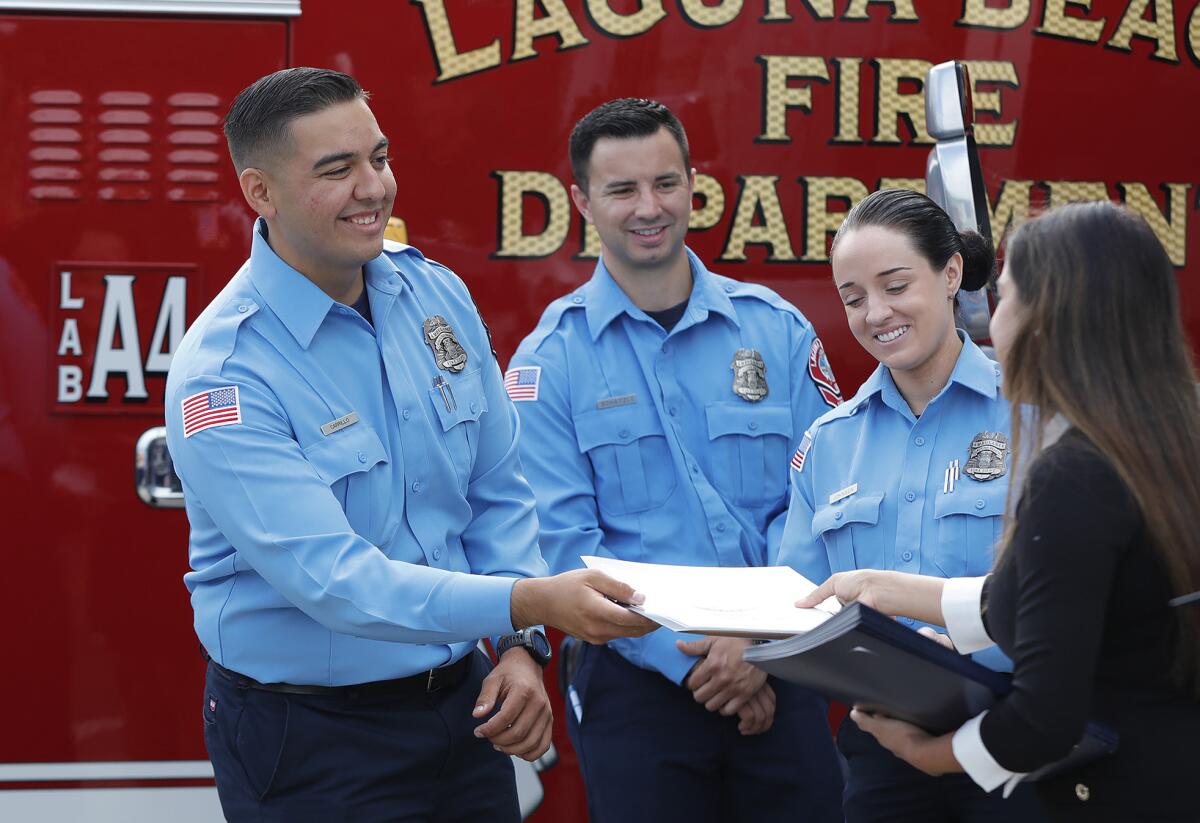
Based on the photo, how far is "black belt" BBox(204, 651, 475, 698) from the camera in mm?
1938

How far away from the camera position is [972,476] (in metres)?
2.11

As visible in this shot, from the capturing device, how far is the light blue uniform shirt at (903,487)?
2.10 metres

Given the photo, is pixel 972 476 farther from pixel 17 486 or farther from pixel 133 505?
pixel 17 486

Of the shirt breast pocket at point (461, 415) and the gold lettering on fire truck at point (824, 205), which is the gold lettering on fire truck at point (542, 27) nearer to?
the gold lettering on fire truck at point (824, 205)

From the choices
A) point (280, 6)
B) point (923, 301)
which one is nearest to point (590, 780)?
point (923, 301)

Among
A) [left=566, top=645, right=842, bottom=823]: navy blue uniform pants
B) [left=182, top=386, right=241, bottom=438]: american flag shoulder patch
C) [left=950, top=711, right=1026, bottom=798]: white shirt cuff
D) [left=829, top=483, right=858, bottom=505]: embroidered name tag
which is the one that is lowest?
[left=566, top=645, right=842, bottom=823]: navy blue uniform pants

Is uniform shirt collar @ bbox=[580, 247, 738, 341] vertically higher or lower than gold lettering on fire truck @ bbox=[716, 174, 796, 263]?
lower

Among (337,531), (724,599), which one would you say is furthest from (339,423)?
(724,599)

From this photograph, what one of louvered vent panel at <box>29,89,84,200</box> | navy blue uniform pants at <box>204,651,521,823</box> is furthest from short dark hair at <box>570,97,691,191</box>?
navy blue uniform pants at <box>204,651,521,823</box>

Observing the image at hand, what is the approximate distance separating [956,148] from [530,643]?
1.24m

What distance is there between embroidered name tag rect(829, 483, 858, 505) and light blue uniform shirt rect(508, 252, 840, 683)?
15.2 inches

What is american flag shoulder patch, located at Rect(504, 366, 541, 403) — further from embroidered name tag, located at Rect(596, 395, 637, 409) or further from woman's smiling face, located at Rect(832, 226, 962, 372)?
woman's smiling face, located at Rect(832, 226, 962, 372)

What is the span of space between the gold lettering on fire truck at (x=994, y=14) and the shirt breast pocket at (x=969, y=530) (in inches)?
47.3

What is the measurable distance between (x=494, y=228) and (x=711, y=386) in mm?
591
